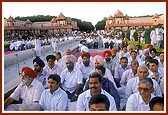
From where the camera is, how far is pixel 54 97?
3.35 metres

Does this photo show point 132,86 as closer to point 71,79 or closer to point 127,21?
point 71,79

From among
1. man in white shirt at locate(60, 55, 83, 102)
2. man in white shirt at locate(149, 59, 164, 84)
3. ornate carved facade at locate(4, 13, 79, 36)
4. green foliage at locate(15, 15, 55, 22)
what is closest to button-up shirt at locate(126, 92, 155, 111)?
man in white shirt at locate(149, 59, 164, 84)

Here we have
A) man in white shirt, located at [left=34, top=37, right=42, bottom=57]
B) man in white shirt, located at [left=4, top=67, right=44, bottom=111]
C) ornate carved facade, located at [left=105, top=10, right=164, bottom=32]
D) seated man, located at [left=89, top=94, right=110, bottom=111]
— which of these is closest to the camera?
seated man, located at [left=89, top=94, right=110, bottom=111]

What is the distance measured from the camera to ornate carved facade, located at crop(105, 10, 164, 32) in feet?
13.1

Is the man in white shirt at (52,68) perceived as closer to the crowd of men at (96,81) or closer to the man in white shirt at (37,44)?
the crowd of men at (96,81)

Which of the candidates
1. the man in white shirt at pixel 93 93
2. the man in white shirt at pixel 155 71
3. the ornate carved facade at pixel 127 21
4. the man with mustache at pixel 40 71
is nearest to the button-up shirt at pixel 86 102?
the man in white shirt at pixel 93 93

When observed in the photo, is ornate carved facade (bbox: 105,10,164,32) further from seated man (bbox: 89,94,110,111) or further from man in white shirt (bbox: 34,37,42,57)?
seated man (bbox: 89,94,110,111)

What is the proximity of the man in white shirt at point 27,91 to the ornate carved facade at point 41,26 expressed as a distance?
606 millimetres

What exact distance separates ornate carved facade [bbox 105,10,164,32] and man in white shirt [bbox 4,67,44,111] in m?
1.18

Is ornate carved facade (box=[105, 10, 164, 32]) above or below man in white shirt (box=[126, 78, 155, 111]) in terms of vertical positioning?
above

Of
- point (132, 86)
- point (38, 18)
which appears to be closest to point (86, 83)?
point (132, 86)

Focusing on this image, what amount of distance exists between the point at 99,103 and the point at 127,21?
162 cm

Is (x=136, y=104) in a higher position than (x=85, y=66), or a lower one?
lower

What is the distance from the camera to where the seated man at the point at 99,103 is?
2.96 metres
